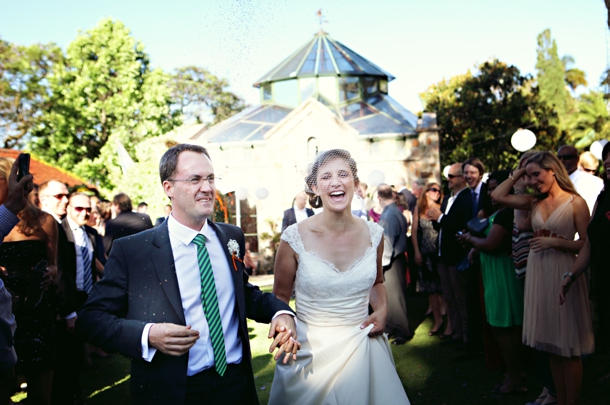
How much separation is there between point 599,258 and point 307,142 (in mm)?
17693

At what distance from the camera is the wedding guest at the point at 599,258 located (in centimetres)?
432

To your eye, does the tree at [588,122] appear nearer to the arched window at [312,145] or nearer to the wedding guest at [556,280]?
the arched window at [312,145]

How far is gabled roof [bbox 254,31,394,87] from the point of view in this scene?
24.4 metres

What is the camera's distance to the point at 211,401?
2793 mm

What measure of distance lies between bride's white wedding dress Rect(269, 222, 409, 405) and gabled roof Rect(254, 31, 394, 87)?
69.7 feet

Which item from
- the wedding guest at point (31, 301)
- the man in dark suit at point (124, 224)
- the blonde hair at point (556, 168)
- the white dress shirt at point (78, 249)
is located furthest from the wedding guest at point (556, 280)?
the man in dark suit at point (124, 224)

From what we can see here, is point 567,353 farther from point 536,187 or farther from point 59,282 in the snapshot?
point 59,282

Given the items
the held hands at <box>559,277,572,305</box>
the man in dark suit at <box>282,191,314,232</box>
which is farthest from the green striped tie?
the man in dark suit at <box>282,191,314,232</box>

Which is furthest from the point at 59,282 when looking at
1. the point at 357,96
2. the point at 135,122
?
the point at 135,122

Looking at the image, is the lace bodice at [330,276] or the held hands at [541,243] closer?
the lace bodice at [330,276]

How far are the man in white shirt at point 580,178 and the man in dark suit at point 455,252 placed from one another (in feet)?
4.20

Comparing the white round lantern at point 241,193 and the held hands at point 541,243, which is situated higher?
the held hands at point 541,243

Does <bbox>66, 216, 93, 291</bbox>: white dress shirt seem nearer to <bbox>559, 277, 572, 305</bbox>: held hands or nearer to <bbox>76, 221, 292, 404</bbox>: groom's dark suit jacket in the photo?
<bbox>76, 221, 292, 404</bbox>: groom's dark suit jacket

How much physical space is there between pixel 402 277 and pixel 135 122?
30.9 m
